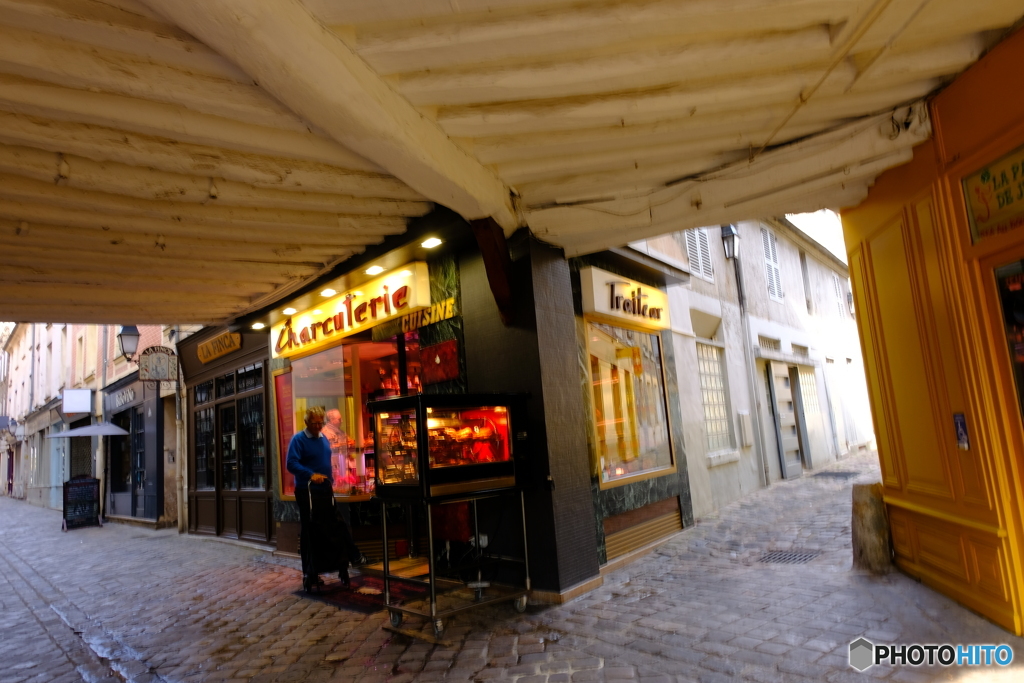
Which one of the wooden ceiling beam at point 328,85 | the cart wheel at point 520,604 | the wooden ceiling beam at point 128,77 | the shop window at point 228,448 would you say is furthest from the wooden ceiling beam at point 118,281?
the cart wheel at point 520,604

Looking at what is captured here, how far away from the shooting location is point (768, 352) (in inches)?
470

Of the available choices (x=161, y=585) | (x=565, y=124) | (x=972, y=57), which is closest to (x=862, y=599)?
(x=972, y=57)

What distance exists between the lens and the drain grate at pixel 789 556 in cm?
565

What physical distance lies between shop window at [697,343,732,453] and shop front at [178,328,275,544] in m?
6.77

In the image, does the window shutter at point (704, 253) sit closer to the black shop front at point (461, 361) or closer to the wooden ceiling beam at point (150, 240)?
the black shop front at point (461, 361)

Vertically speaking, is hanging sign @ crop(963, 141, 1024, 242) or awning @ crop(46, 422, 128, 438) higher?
hanging sign @ crop(963, 141, 1024, 242)

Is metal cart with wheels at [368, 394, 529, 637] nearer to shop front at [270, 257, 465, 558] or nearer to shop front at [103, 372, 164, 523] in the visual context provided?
shop front at [270, 257, 465, 558]

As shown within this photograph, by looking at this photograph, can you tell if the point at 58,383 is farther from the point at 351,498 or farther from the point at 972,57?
the point at 972,57

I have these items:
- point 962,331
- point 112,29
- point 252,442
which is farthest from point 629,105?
point 252,442

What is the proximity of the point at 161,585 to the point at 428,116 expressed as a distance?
6.50 m

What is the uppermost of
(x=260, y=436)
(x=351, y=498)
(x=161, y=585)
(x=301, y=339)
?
(x=301, y=339)

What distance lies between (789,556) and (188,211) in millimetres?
6221

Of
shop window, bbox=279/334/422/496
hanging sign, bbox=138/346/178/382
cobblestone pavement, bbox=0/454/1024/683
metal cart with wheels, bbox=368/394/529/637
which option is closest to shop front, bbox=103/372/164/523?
hanging sign, bbox=138/346/178/382

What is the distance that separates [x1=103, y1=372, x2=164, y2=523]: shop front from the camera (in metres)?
12.9
